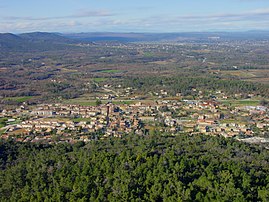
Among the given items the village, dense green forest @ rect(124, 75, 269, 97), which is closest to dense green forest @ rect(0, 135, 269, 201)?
the village

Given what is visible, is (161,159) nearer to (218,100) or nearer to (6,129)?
(6,129)

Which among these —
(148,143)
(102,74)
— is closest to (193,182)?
(148,143)

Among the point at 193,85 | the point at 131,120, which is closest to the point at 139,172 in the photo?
the point at 131,120

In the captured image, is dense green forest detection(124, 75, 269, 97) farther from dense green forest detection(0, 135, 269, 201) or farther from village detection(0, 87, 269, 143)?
dense green forest detection(0, 135, 269, 201)

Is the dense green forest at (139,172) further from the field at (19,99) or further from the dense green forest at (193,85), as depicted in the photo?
the dense green forest at (193,85)

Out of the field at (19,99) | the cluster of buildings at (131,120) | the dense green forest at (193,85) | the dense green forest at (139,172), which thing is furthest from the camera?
the dense green forest at (193,85)

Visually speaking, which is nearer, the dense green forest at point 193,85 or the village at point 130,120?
the village at point 130,120

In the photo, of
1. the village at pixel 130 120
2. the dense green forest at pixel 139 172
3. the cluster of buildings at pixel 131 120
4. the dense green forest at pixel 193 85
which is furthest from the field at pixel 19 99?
the dense green forest at pixel 139 172
